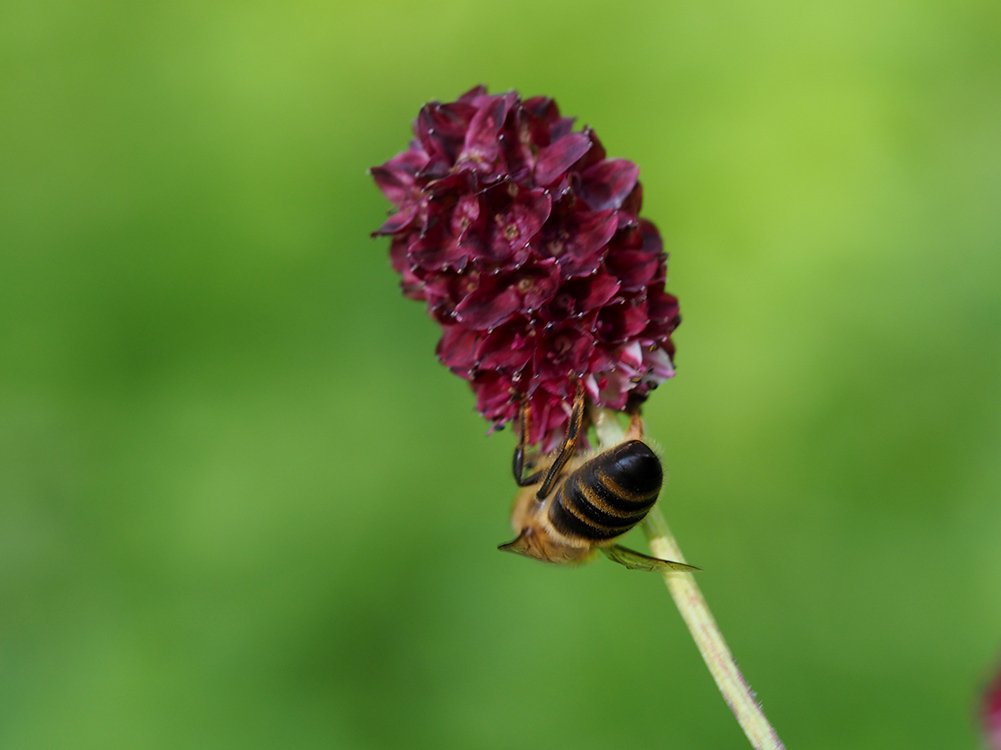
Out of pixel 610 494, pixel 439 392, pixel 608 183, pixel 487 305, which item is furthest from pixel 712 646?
pixel 439 392

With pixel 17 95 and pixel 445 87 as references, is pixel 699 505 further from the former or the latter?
pixel 17 95

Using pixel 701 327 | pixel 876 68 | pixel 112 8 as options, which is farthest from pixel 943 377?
pixel 112 8

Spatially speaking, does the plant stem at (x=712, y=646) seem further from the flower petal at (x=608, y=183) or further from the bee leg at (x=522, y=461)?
the flower petal at (x=608, y=183)

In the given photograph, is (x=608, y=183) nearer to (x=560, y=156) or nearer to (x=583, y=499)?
(x=560, y=156)

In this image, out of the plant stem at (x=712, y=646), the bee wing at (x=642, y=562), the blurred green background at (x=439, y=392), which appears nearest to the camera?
the plant stem at (x=712, y=646)

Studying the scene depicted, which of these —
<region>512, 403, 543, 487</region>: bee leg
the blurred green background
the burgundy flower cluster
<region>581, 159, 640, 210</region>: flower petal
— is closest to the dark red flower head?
the burgundy flower cluster

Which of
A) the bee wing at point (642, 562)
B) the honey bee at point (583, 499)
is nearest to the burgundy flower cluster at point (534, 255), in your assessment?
the honey bee at point (583, 499)
